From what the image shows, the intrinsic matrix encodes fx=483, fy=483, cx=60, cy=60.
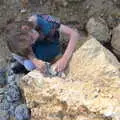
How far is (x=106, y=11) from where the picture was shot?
11.9 feet

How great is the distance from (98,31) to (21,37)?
3.11 feet

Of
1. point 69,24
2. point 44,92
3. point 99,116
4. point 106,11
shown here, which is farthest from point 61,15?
point 99,116

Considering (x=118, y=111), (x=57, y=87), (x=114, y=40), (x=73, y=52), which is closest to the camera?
(x=118, y=111)

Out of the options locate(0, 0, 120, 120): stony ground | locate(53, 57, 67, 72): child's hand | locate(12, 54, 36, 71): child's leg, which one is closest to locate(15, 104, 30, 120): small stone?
locate(12, 54, 36, 71): child's leg

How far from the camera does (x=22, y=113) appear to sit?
298 cm

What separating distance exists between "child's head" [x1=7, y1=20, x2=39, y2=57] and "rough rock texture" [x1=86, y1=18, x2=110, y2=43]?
824 millimetres

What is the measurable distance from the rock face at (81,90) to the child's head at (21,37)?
0.16 metres

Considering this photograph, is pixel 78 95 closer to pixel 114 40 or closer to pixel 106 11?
pixel 114 40

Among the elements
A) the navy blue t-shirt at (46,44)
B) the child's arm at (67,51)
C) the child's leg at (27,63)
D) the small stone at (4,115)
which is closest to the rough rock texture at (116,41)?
the navy blue t-shirt at (46,44)

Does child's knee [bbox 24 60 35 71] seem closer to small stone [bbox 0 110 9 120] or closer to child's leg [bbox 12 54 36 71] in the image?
child's leg [bbox 12 54 36 71]

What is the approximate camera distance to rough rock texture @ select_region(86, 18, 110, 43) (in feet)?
11.5

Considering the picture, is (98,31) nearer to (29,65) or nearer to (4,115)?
(29,65)

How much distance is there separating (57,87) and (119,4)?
49.1 inches

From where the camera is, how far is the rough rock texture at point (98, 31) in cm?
351
